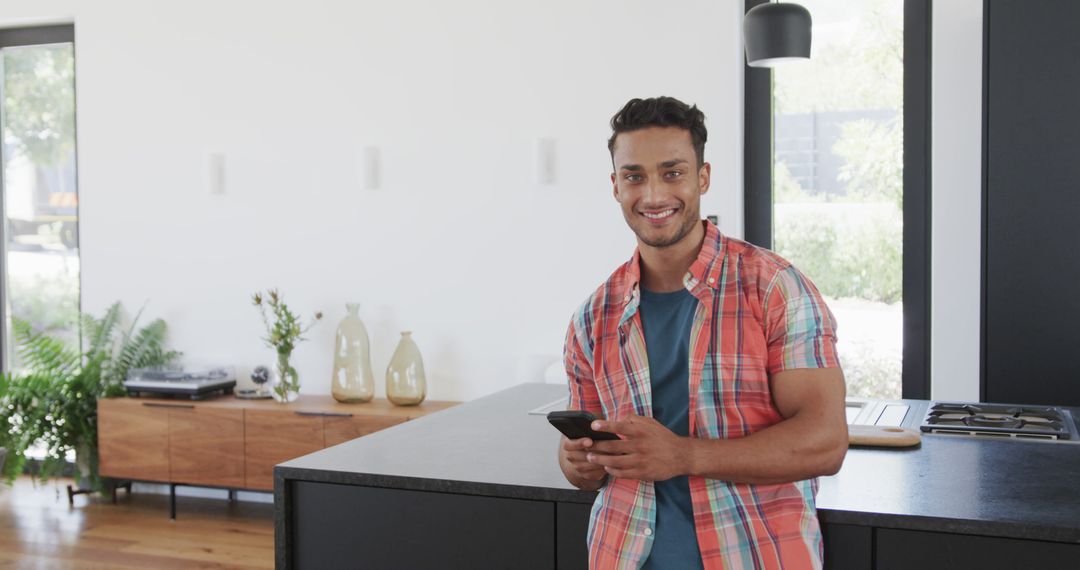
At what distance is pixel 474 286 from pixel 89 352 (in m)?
2.09

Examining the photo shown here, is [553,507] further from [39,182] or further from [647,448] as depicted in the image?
[39,182]

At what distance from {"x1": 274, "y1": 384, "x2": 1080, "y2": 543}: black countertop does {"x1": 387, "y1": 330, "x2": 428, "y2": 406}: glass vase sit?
7.10 feet

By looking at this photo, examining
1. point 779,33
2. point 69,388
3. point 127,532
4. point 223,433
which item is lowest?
point 127,532

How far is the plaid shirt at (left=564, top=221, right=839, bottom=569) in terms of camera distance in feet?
5.38

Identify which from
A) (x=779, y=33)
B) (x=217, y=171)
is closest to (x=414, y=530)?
(x=779, y=33)

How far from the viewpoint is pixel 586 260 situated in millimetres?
4789

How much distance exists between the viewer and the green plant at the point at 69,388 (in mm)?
5277

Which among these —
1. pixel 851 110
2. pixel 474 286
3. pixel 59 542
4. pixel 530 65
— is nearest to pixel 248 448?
pixel 59 542

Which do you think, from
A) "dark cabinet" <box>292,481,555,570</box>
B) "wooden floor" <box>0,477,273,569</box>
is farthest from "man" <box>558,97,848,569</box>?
"wooden floor" <box>0,477,273,569</box>

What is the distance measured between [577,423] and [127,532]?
3.88 metres

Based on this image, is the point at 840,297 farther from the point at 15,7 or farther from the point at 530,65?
the point at 15,7

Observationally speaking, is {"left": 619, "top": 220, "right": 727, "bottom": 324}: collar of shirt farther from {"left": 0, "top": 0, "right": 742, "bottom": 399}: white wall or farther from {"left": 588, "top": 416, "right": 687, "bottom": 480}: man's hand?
{"left": 0, "top": 0, "right": 742, "bottom": 399}: white wall

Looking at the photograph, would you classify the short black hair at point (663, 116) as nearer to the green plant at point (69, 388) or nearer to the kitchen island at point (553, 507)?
the kitchen island at point (553, 507)

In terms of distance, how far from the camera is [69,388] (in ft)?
17.6
